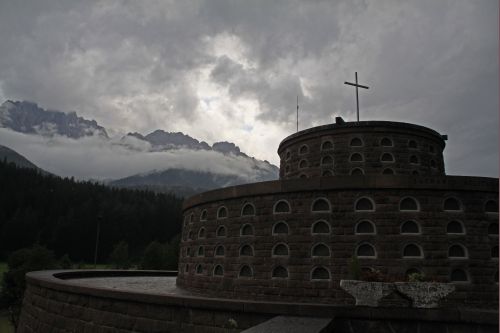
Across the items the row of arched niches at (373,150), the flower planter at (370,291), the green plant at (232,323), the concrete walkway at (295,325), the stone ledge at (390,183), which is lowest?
the green plant at (232,323)

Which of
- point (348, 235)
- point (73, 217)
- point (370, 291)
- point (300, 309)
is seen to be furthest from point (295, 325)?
point (73, 217)

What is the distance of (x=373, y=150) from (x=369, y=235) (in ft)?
23.5

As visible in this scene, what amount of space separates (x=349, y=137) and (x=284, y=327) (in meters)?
14.2

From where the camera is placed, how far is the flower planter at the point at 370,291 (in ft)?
26.6

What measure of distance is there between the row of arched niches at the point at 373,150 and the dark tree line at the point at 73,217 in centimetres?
6097

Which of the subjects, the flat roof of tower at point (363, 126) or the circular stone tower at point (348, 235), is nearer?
the circular stone tower at point (348, 235)

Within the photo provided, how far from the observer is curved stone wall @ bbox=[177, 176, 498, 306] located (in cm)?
1322

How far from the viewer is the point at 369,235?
13539 millimetres

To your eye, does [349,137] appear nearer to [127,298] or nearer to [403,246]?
[403,246]

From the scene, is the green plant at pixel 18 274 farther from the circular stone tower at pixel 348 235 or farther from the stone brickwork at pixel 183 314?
the circular stone tower at pixel 348 235

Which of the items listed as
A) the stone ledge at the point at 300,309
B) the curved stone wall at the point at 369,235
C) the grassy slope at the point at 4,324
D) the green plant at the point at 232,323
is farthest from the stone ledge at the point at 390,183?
the grassy slope at the point at 4,324

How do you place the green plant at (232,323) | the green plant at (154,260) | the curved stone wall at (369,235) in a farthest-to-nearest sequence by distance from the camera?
the green plant at (154,260)
the curved stone wall at (369,235)
the green plant at (232,323)

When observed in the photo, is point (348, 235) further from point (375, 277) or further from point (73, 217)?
point (73, 217)

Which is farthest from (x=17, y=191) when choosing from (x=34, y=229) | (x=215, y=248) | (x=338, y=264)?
(x=338, y=264)
